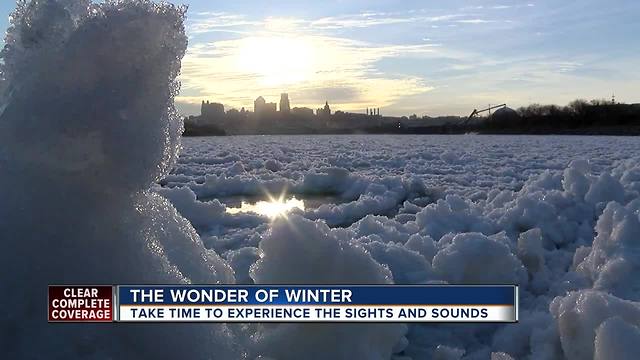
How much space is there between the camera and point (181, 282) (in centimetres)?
216

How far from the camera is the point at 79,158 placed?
1.83 m

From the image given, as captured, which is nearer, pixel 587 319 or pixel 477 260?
pixel 587 319

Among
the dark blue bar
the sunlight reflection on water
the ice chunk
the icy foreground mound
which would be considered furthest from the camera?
the sunlight reflection on water

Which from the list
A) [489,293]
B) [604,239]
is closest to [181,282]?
[489,293]

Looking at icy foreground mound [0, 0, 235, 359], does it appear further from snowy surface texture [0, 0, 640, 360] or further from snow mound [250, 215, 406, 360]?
snow mound [250, 215, 406, 360]

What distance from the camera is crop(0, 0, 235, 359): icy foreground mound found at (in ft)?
5.76

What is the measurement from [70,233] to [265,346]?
103cm

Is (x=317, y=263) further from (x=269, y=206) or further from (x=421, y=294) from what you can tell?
(x=269, y=206)

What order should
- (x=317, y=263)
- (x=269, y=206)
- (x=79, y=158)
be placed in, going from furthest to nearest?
1. (x=269, y=206)
2. (x=317, y=263)
3. (x=79, y=158)

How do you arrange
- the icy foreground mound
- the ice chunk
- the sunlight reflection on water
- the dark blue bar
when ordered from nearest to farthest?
the icy foreground mound
the dark blue bar
the ice chunk
the sunlight reflection on water

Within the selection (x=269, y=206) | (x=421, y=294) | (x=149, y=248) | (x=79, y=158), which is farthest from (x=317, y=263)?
(x=269, y=206)

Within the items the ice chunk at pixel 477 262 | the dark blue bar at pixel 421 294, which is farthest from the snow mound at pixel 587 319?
the ice chunk at pixel 477 262

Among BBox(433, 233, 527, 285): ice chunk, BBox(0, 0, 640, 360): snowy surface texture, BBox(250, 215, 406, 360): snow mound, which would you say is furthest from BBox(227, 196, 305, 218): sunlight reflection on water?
BBox(250, 215, 406, 360): snow mound

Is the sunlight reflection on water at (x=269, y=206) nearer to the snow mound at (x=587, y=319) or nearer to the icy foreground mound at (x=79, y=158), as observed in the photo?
the snow mound at (x=587, y=319)
